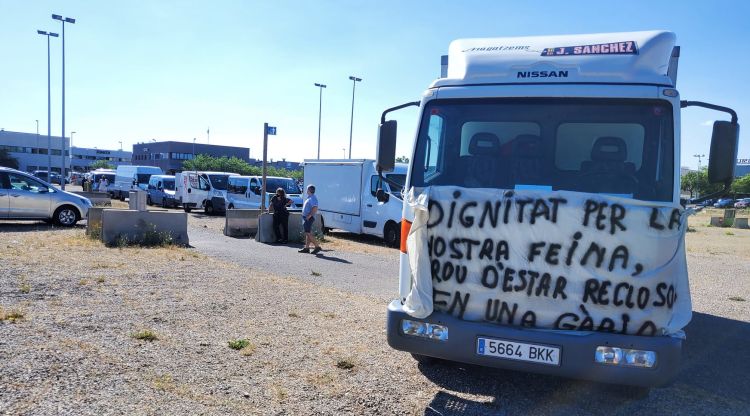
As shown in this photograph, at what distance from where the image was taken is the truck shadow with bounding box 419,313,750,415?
432 cm

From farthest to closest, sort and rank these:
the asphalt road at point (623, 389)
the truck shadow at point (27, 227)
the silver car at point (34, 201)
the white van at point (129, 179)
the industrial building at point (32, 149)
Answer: the industrial building at point (32, 149)
the white van at point (129, 179)
the silver car at point (34, 201)
the truck shadow at point (27, 227)
the asphalt road at point (623, 389)

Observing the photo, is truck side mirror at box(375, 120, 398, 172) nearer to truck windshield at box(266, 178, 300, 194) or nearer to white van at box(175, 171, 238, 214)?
truck windshield at box(266, 178, 300, 194)

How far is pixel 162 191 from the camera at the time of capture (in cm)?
2972

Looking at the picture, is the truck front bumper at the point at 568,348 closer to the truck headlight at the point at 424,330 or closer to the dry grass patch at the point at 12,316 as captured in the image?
the truck headlight at the point at 424,330

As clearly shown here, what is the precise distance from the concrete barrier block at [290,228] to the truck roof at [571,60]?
34.0 ft

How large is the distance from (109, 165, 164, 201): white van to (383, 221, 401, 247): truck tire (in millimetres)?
22722

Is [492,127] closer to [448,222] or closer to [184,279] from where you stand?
[448,222]

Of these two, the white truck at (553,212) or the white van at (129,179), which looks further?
the white van at (129,179)

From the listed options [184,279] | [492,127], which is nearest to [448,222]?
[492,127]

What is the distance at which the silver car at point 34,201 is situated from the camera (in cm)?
1508

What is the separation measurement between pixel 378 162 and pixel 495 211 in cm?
140

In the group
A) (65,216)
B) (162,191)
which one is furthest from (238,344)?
(162,191)

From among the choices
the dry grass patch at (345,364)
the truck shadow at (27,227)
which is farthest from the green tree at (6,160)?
the dry grass patch at (345,364)

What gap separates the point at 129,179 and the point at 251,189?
14898mm
